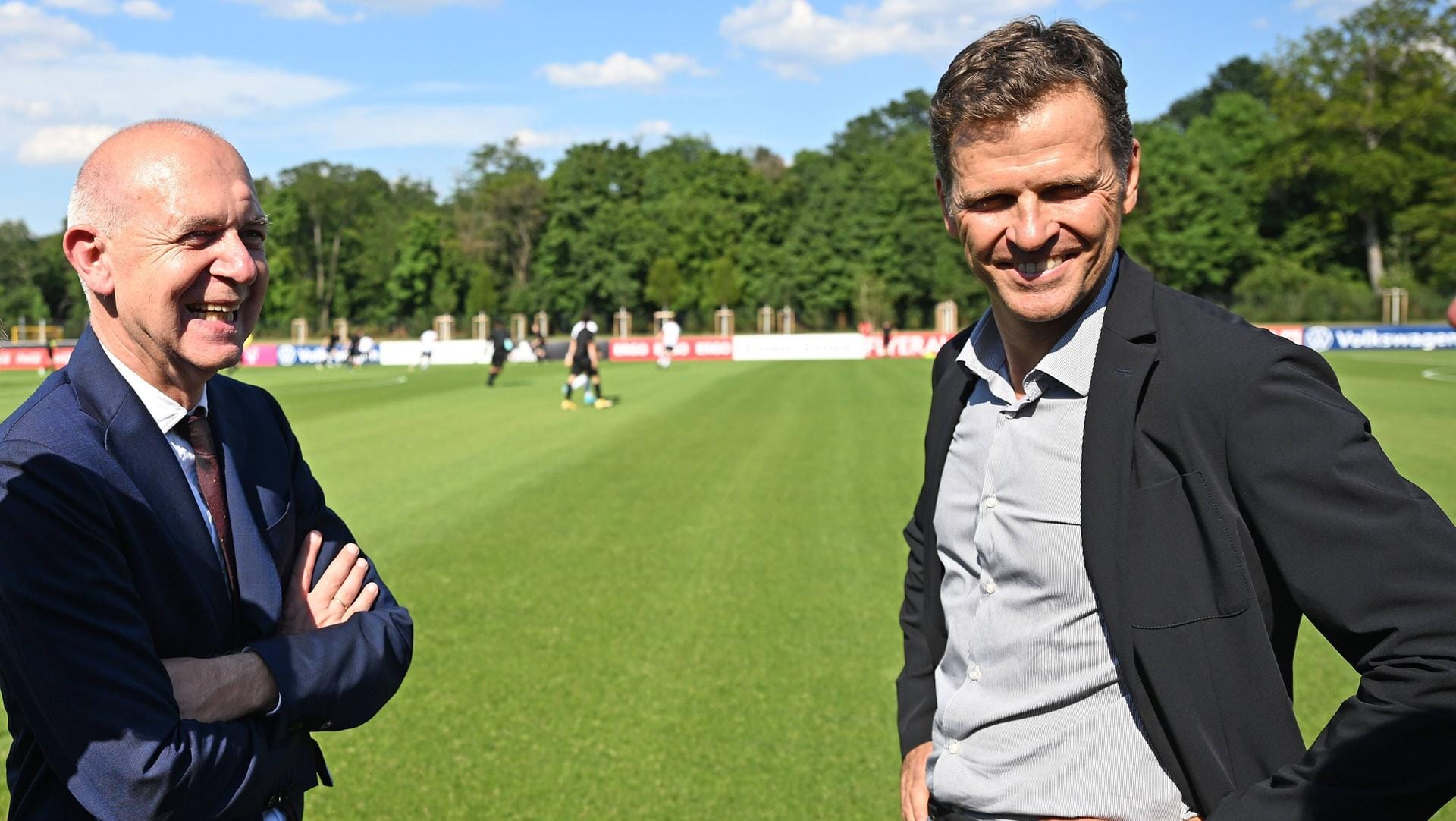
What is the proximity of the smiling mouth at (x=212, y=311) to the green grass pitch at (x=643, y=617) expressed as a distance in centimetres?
313

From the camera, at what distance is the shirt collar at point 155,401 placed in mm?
2332

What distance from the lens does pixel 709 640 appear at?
24.1 ft

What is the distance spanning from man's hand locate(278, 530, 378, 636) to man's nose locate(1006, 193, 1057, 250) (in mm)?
1599

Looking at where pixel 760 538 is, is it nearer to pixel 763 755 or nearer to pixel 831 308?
pixel 763 755

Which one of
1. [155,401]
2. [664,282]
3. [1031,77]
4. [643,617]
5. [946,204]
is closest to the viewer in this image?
[1031,77]

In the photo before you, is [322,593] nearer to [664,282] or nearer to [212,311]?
[212,311]

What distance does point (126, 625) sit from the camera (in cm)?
209

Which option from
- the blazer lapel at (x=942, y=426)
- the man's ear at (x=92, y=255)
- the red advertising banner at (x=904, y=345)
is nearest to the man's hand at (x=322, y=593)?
the man's ear at (x=92, y=255)

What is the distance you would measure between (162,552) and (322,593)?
0.53 meters

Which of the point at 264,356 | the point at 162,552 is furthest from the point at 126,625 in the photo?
the point at 264,356

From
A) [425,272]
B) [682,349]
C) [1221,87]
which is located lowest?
[682,349]

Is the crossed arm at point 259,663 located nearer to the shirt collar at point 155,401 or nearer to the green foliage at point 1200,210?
the shirt collar at point 155,401

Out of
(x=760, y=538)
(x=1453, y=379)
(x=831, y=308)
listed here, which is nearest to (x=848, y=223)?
(x=831, y=308)

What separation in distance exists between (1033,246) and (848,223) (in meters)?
74.9
